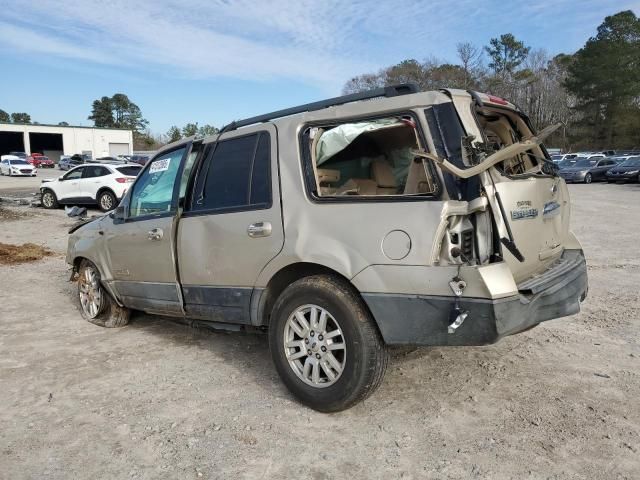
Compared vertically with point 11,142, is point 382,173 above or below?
below

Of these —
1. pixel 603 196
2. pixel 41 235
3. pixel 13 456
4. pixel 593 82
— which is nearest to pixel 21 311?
pixel 13 456

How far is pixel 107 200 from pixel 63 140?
67.3 m

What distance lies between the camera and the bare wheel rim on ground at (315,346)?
3.34 metres

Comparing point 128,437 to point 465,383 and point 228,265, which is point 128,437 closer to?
point 228,265

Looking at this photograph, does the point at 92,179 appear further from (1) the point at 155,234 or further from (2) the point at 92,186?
(1) the point at 155,234

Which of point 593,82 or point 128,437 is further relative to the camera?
point 593,82

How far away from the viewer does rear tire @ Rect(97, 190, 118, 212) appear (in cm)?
1689

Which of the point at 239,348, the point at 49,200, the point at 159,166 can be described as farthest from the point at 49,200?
the point at 239,348

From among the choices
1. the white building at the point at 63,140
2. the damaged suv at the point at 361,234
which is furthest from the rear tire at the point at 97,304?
the white building at the point at 63,140

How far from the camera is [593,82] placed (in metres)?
63.9

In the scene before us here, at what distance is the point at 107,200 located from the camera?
17016 mm

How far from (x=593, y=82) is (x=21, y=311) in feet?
234

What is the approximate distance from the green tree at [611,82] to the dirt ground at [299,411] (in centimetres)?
6759

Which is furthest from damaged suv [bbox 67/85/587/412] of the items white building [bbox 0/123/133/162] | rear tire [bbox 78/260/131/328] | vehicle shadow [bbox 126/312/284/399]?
white building [bbox 0/123/133/162]
